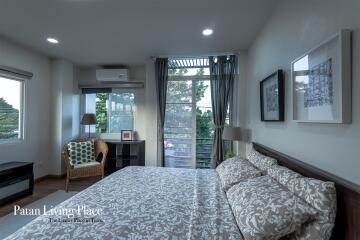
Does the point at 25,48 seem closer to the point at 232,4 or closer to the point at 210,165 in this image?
the point at 232,4

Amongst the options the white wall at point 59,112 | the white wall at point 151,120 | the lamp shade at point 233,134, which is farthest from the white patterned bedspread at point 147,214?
the white wall at point 59,112

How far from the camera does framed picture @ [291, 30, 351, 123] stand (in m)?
1.13

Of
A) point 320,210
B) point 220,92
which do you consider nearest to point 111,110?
point 220,92

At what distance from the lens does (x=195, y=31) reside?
9.73 ft

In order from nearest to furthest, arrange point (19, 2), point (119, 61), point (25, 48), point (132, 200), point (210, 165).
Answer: point (132, 200)
point (19, 2)
point (25, 48)
point (210, 165)
point (119, 61)

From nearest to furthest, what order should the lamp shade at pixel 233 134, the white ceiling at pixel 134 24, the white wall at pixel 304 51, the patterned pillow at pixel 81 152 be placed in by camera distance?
the white wall at pixel 304 51, the white ceiling at pixel 134 24, the lamp shade at pixel 233 134, the patterned pillow at pixel 81 152

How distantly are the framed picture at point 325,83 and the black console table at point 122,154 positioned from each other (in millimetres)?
3228

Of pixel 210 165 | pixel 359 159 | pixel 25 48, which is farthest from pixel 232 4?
pixel 25 48

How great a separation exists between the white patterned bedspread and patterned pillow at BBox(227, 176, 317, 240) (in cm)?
10

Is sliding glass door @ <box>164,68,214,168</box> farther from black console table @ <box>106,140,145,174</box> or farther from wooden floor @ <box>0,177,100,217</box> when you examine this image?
wooden floor @ <box>0,177,100,217</box>

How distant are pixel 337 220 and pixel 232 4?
84.2 inches

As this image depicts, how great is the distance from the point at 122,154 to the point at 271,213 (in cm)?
385

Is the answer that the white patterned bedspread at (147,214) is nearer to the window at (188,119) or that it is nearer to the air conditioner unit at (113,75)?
the window at (188,119)

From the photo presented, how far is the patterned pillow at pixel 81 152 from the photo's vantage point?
3.92 metres
